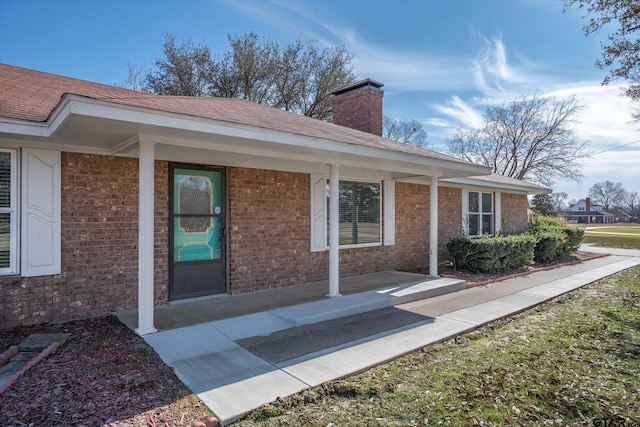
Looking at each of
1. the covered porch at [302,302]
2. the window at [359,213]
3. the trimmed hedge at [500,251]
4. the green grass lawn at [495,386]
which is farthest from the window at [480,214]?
the green grass lawn at [495,386]

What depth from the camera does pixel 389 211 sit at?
366 inches

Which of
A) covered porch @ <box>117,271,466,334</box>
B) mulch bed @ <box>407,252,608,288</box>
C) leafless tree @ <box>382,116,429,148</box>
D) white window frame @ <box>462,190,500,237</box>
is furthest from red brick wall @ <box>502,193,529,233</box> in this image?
leafless tree @ <box>382,116,429,148</box>

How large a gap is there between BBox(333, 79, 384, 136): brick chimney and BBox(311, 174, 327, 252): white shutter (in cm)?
398

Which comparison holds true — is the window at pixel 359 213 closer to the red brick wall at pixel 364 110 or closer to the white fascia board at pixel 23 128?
the red brick wall at pixel 364 110

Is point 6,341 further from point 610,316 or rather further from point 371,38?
point 371,38

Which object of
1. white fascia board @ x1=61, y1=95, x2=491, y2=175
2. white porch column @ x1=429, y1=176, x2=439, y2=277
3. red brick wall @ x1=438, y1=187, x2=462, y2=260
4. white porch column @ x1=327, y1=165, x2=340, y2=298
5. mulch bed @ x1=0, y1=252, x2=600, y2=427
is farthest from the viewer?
red brick wall @ x1=438, y1=187, x2=462, y2=260

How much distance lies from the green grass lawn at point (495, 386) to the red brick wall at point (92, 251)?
3.75m

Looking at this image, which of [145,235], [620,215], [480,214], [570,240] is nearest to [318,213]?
[145,235]

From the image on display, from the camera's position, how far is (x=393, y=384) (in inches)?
132

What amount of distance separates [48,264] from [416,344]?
5.01 m

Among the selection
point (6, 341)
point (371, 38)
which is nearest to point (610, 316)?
point (6, 341)

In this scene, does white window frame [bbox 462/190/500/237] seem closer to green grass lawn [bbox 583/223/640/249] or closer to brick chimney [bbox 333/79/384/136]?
brick chimney [bbox 333/79/384/136]

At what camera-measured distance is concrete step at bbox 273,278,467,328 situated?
5195 mm

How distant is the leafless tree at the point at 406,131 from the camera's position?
32219mm
